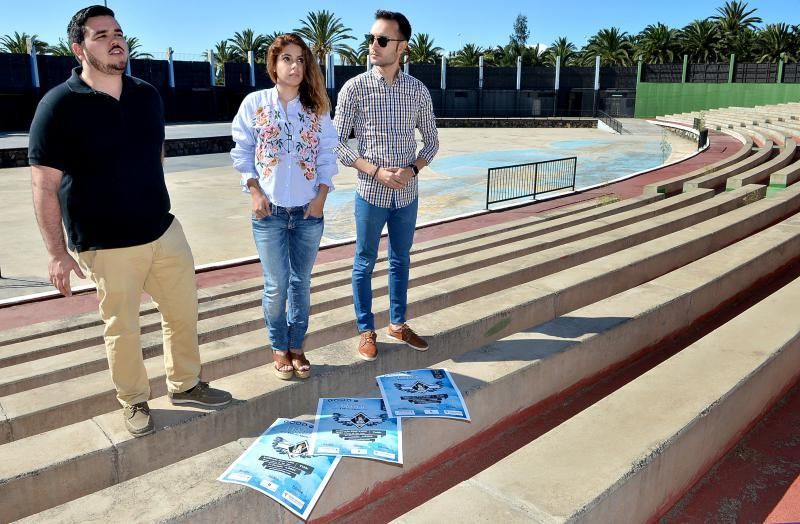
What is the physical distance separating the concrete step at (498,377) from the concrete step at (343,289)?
1.67m

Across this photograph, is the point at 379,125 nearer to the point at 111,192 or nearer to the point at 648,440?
the point at 111,192

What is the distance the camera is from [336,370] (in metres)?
4.07

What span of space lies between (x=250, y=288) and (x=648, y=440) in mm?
6093

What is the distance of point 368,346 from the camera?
4238 millimetres

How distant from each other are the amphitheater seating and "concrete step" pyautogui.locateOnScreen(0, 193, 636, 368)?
0.12 feet

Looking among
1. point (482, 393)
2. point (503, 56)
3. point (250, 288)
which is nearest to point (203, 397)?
point (482, 393)

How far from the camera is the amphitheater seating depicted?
2.89m

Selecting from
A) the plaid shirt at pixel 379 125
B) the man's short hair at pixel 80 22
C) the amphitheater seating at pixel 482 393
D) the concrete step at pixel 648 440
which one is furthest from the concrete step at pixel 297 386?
the man's short hair at pixel 80 22

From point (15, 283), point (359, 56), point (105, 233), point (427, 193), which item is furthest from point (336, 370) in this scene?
point (359, 56)

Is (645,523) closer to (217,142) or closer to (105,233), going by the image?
(105,233)

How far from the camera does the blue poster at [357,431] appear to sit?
321 cm

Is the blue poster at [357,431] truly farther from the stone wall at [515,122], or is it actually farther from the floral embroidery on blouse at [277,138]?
the stone wall at [515,122]

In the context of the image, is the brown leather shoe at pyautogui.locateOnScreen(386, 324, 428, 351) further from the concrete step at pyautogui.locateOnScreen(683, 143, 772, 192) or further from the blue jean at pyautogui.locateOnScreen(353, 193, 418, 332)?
the concrete step at pyautogui.locateOnScreen(683, 143, 772, 192)

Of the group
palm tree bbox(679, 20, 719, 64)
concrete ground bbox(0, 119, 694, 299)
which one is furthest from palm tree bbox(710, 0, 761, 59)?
concrete ground bbox(0, 119, 694, 299)
